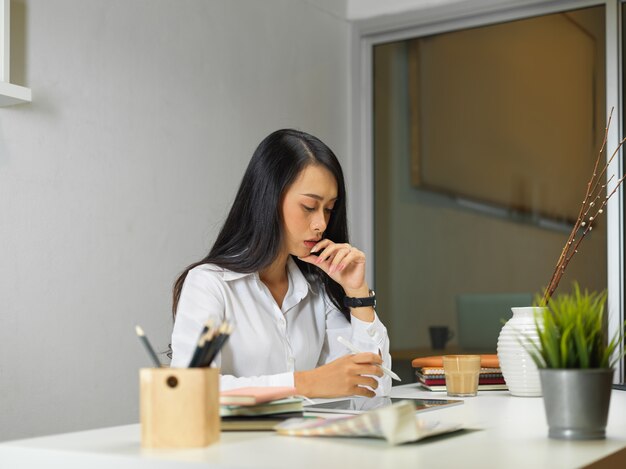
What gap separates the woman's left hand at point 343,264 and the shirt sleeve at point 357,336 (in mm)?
87

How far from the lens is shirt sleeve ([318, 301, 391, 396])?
2.26 metres

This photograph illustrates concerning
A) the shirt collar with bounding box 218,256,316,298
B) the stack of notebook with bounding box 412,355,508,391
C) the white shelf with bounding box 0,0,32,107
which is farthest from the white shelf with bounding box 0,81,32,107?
the stack of notebook with bounding box 412,355,508,391

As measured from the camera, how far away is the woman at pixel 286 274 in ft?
7.07

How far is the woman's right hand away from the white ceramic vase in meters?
0.27

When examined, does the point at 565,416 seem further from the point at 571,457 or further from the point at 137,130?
the point at 137,130

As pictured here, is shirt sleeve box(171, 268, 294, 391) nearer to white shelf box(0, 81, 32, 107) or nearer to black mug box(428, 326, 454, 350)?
white shelf box(0, 81, 32, 107)

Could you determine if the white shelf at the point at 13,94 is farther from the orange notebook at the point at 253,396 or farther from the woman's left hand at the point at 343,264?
the orange notebook at the point at 253,396

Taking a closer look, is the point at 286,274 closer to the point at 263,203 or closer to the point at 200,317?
the point at 263,203

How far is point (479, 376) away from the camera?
199 cm

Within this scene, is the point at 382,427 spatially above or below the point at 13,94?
below

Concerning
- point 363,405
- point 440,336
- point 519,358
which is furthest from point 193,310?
point 440,336

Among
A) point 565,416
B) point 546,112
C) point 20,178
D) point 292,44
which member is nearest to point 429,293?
point 546,112

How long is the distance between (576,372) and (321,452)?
35 centimetres

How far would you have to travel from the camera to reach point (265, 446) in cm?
109
